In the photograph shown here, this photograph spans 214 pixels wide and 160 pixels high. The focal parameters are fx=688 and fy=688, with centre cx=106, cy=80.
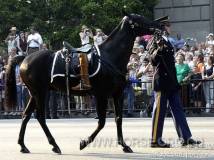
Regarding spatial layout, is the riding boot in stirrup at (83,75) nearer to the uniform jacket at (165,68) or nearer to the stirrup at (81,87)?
the stirrup at (81,87)

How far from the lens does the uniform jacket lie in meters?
12.7

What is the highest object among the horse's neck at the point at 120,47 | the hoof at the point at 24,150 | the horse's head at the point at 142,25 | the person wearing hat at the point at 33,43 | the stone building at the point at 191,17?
the stone building at the point at 191,17

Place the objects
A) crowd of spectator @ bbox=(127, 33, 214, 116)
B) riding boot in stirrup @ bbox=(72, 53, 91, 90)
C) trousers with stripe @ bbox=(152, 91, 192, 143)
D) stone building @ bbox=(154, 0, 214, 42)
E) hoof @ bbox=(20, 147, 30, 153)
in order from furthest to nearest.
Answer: stone building @ bbox=(154, 0, 214, 42), crowd of spectator @ bbox=(127, 33, 214, 116), trousers with stripe @ bbox=(152, 91, 192, 143), hoof @ bbox=(20, 147, 30, 153), riding boot in stirrup @ bbox=(72, 53, 91, 90)

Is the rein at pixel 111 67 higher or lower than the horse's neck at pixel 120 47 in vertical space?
lower

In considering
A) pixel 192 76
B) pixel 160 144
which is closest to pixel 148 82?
pixel 192 76

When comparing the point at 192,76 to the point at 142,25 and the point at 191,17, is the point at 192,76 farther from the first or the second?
the point at 191,17

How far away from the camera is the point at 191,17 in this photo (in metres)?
35.0

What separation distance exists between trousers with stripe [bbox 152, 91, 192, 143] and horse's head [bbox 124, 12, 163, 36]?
3.97ft

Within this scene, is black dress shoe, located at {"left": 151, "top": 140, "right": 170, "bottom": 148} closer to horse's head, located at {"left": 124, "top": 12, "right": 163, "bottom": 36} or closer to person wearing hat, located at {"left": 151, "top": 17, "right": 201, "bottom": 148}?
person wearing hat, located at {"left": 151, "top": 17, "right": 201, "bottom": 148}

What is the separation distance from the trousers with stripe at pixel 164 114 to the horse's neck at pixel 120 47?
980 millimetres

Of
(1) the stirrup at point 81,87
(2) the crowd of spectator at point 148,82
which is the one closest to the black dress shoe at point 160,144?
(1) the stirrup at point 81,87

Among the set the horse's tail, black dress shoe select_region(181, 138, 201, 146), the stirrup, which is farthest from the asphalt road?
the stirrup

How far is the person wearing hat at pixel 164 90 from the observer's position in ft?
41.7

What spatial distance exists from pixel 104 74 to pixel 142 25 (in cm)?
115
